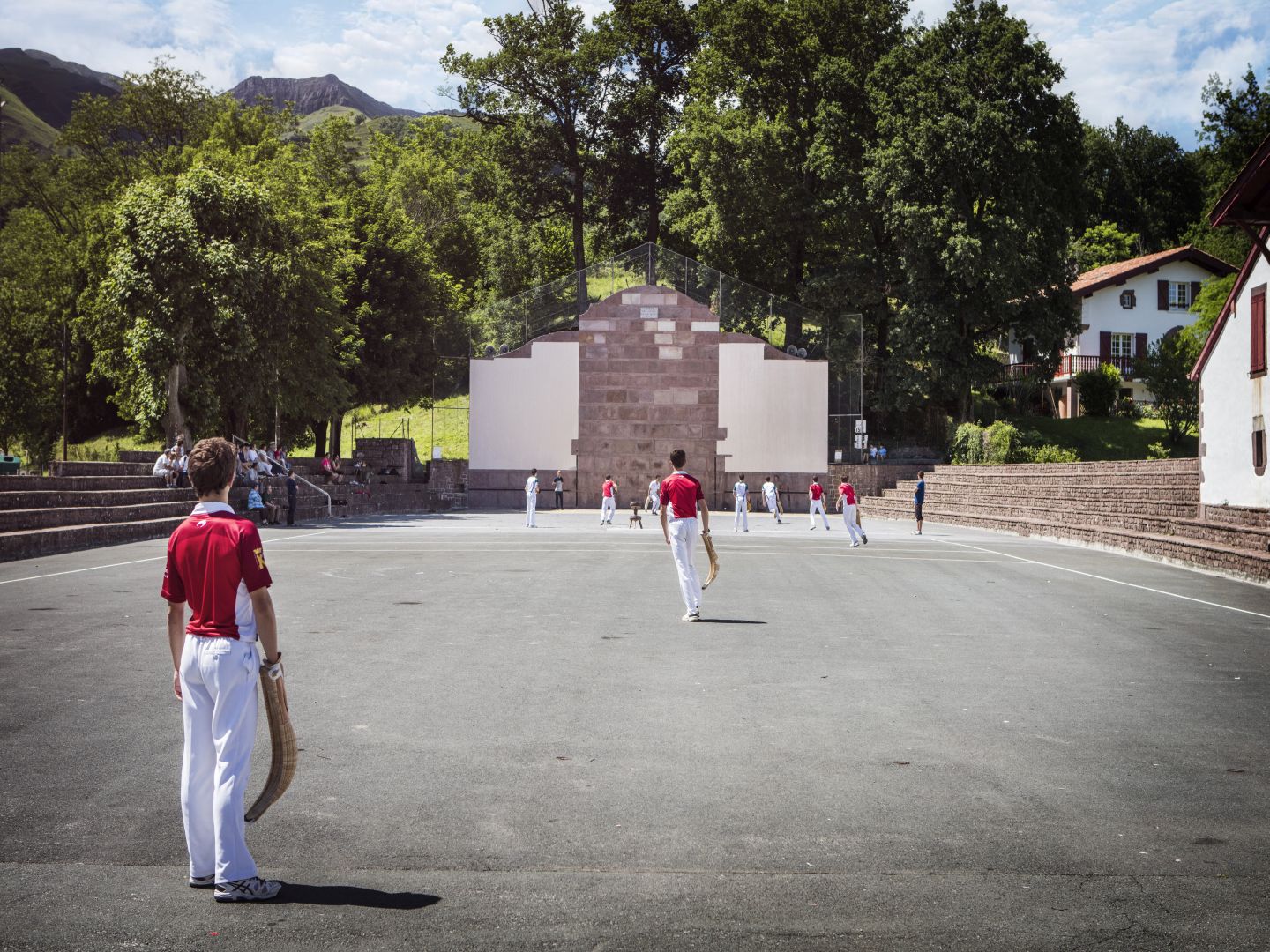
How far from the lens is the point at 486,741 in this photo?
7.54 metres

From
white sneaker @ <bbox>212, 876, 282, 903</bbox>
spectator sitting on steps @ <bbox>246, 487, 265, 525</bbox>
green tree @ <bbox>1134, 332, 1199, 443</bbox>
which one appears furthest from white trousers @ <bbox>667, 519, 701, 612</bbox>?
green tree @ <bbox>1134, 332, 1199, 443</bbox>

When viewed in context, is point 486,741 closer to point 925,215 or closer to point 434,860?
point 434,860

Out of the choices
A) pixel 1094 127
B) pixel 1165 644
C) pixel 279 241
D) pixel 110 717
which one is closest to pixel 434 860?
pixel 110 717

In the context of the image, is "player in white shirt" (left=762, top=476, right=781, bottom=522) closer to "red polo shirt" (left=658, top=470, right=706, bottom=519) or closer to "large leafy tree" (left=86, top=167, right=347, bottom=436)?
"large leafy tree" (left=86, top=167, right=347, bottom=436)

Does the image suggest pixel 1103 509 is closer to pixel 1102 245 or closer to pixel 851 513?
pixel 851 513

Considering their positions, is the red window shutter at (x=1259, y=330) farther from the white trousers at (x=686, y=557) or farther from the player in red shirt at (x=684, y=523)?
the white trousers at (x=686, y=557)

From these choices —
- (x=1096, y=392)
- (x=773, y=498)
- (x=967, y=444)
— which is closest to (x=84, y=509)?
(x=773, y=498)

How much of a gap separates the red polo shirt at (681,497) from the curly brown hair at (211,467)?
934cm

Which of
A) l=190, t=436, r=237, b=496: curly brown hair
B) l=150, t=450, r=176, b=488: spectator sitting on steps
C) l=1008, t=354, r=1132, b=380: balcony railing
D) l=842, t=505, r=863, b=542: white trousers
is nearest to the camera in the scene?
l=190, t=436, r=237, b=496: curly brown hair

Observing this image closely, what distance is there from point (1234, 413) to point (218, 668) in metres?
26.0

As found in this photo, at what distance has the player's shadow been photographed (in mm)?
4770

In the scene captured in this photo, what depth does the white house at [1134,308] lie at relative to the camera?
209 ft

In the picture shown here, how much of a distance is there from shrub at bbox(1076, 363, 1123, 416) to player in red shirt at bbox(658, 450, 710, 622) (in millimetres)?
46400

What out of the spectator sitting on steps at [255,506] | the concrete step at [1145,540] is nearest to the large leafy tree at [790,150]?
the concrete step at [1145,540]
